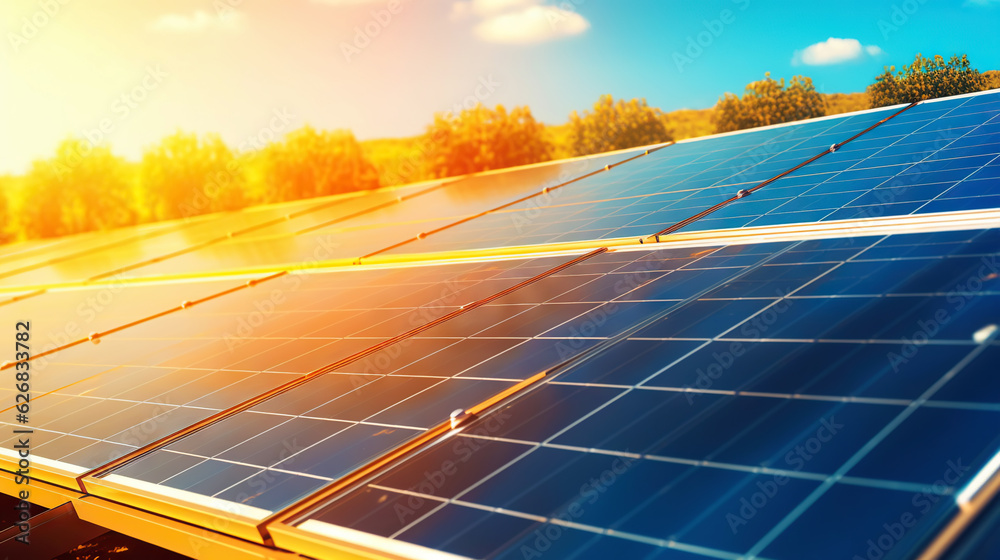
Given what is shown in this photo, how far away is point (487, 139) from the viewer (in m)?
45.4

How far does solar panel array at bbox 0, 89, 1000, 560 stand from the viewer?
10.00ft

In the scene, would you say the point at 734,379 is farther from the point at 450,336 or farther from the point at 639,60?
the point at 639,60

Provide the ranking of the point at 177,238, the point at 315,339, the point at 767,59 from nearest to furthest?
1. the point at 315,339
2. the point at 177,238
3. the point at 767,59

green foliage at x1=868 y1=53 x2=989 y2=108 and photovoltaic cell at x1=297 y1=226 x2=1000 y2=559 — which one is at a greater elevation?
green foliage at x1=868 y1=53 x2=989 y2=108

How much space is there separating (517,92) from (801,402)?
184ft

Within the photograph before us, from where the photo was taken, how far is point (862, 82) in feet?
130

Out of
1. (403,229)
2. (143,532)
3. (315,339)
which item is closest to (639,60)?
(403,229)

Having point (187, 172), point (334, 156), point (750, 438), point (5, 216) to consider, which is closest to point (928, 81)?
point (334, 156)

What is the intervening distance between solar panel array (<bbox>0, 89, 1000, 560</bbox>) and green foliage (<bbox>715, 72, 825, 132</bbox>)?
28.6 metres

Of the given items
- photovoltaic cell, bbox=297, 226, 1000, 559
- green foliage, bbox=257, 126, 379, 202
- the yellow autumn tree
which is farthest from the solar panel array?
the yellow autumn tree

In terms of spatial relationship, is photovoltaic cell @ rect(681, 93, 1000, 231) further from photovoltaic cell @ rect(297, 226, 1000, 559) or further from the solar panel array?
photovoltaic cell @ rect(297, 226, 1000, 559)

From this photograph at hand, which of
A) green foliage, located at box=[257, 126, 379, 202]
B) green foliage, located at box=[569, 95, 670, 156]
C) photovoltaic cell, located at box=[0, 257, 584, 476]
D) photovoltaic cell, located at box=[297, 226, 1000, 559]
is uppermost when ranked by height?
green foliage, located at box=[257, 126, 379, 202]

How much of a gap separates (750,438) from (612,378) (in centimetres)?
142

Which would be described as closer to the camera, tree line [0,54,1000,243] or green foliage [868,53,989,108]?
green foliage [868,53,989,108]
